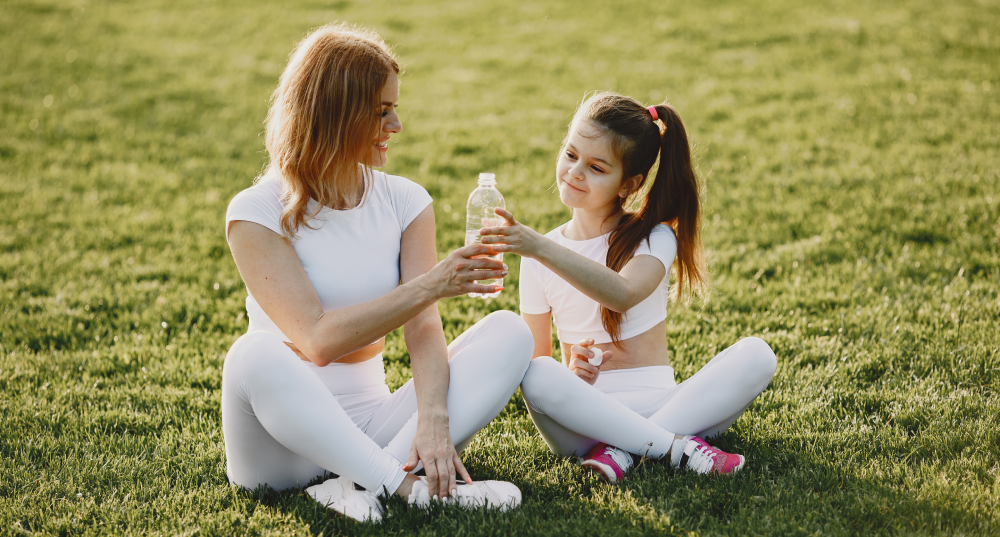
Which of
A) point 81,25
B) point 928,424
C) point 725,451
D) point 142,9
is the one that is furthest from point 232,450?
point 142,9

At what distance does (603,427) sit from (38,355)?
3.54 m

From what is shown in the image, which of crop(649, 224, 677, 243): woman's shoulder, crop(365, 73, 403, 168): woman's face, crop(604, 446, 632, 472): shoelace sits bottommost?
crop(604, 446, 632, 472): shoelace

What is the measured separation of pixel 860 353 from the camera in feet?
14.7

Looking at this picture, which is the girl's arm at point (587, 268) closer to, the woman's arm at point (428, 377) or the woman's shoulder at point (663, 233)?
the woman's shoulder at point (663, 233)

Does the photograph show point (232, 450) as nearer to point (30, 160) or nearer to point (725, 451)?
point (725, 451)

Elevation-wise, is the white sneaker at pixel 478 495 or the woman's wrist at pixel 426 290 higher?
the woman's wrist at pixel 426 290

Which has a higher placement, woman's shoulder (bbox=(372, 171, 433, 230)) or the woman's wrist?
woman's shoulder (bbox=(372, 171, 433, 230))

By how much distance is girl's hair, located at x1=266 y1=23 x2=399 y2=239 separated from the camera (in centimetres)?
323

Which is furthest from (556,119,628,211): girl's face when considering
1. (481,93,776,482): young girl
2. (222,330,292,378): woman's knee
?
(222,330,292,378): woman's knee

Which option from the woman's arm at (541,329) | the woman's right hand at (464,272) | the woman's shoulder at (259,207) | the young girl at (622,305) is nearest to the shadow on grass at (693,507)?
the young girl at (622,305)

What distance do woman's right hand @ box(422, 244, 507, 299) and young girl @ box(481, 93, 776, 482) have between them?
76mm

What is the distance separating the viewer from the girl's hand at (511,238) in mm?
3031

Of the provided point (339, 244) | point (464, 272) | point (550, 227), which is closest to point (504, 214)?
point (464, 272)

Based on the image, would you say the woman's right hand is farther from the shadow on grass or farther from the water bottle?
the shadow on grass
